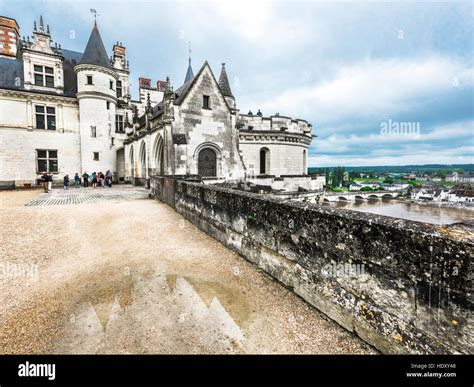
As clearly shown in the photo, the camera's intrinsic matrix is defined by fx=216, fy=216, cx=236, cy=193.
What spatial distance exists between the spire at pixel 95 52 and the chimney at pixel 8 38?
7638 mm

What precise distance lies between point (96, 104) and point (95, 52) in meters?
5.21

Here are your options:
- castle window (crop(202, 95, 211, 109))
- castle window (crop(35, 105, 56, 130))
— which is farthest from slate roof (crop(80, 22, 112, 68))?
castle window (crop(202, 95, 211, 109))

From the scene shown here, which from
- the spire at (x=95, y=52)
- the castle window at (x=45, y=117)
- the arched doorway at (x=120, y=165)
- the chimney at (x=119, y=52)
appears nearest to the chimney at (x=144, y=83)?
the chimney at (x=119, y=52)

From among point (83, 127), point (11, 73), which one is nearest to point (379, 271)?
point (83, 127)

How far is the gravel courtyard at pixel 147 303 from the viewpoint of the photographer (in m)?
2.19

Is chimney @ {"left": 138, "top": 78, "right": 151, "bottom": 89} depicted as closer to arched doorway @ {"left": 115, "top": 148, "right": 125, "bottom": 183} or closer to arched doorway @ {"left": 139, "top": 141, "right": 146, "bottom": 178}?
arched doorway @ {"left": 115, "top": 148, "right": 125, "bottom": 183}

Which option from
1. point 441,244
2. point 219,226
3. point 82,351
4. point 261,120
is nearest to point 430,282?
point 441,244

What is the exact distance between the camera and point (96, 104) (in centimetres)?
2158

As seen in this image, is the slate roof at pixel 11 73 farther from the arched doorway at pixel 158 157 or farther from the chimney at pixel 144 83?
the arched doorway at pixel 158 157

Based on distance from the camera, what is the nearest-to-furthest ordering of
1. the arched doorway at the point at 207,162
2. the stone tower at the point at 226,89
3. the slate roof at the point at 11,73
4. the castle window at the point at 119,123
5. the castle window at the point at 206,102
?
1. the castle window at the point at 206,102
2. the arched doorway at the point at 207,162
3. the slate roof at the point at 11,73
4. the stone tower at the point at 226,89
5. the castle window at the point at 119,123

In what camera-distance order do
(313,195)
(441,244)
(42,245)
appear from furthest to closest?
(313,195) → (42,245) → (441,244)

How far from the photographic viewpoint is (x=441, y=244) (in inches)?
65.4
